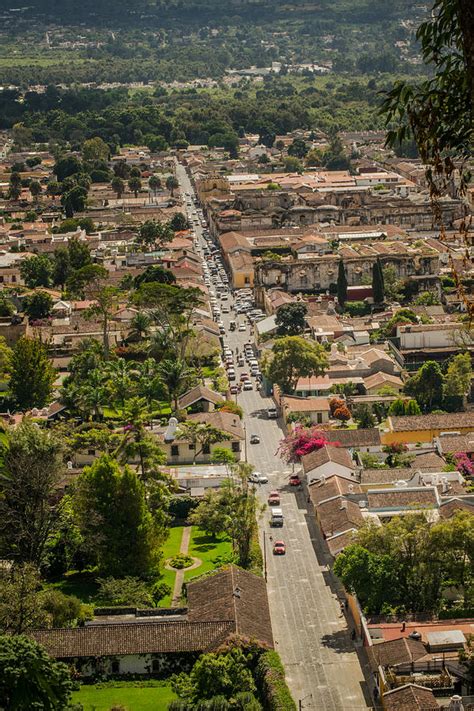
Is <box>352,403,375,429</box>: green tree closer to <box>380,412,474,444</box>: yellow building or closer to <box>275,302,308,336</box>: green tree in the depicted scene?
<box>380,412,474,444</box>: yellow building

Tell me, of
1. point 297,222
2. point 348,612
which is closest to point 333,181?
point 297,222

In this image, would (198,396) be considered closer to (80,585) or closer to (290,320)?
(290,320)

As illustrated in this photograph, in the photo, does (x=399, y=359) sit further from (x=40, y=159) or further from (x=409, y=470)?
(x=40, y=159)

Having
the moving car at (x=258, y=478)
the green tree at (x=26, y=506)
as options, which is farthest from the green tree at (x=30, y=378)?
the green tree at (x=26, y=506)

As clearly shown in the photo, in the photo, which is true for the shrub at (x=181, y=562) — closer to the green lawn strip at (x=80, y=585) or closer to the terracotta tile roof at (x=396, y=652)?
the green lawn strip at (x=80, y=585)

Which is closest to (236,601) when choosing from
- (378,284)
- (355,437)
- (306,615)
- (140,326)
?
(306,615)

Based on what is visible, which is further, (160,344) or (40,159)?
(40,159)

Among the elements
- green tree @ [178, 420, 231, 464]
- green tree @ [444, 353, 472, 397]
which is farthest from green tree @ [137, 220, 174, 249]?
green tree @ [178, 420, 231, 464]
